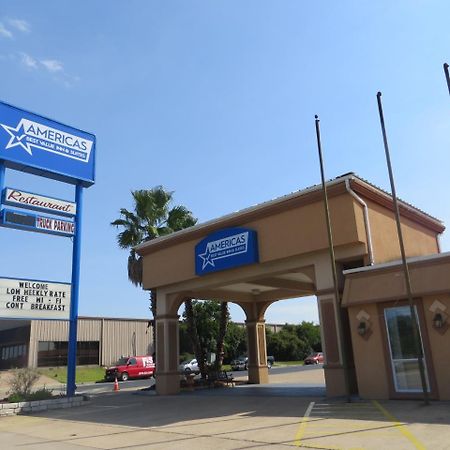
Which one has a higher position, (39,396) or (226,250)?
(226,250)

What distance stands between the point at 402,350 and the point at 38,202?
1422cm

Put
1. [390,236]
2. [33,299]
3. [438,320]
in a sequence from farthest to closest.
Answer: [33,299], [390,236], [438,320]

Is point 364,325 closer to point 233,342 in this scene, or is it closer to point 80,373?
point 80,373

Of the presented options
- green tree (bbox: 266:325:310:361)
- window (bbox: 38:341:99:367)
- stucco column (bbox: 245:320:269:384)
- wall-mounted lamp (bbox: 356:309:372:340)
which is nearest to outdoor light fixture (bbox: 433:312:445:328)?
wall-mounted lamp (bbox: 356:309:372:340)

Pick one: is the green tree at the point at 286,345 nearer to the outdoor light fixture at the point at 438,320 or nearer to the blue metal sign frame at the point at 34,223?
the blue metal sign frame at the point at 34,223

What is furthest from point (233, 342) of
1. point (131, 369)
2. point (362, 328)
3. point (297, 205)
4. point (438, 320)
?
point (438, 320)

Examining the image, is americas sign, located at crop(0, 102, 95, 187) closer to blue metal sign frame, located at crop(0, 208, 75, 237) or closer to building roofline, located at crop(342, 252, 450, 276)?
blue metal sign frame, located at crop(0, 208, 75, 237)

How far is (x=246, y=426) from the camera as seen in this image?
11273 mm

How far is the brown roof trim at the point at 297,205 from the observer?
51.0 feet

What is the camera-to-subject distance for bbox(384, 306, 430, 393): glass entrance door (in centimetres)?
1301

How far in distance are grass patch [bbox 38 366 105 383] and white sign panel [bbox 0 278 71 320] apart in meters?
22.2

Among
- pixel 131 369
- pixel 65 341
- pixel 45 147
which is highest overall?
pixel 45 147

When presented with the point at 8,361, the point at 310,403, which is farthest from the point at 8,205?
the point at 8,361

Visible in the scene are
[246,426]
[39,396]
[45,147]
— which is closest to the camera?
[246,426]
